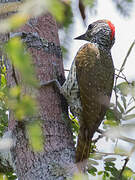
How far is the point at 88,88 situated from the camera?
307 cm

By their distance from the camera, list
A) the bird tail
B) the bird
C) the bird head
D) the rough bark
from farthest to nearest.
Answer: the bird head → the bird → the bird tail → the rough bark

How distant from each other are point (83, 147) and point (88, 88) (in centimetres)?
63

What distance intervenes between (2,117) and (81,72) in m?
0.89

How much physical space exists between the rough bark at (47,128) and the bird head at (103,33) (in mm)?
822

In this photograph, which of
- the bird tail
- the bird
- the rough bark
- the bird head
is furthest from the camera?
the bird head

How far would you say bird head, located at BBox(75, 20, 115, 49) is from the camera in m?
3.77

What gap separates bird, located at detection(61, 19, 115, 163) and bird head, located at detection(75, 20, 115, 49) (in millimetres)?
213

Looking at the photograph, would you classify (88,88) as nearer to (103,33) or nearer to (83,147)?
(83,147)

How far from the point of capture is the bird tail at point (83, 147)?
259 centimetres

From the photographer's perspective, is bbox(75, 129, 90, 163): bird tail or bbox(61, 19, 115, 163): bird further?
bbox(61, 19, 115, 163): bird

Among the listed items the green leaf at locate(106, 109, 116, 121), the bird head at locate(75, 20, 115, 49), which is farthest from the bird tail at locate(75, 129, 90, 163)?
the bird head at locate(75, 20, 115, 49)

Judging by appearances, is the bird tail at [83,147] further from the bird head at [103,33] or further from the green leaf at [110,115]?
the bird head at [103,33]

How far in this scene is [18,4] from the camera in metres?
1.16

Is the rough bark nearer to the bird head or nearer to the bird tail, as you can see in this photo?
the bird tail
